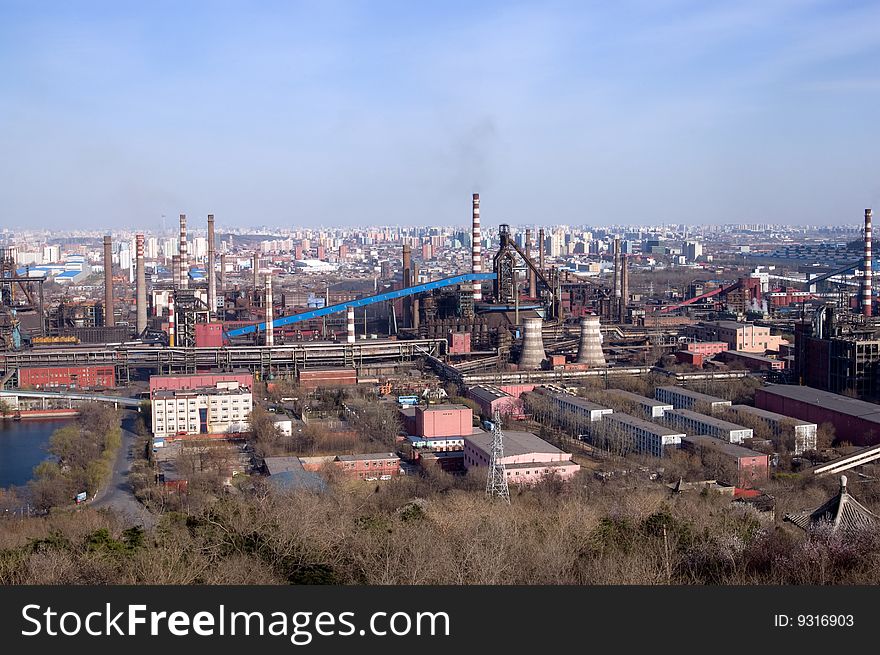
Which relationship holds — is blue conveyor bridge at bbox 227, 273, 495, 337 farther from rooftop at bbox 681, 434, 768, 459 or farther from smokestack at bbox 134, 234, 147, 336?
rooftop at bbox 681, 434, 768, 459

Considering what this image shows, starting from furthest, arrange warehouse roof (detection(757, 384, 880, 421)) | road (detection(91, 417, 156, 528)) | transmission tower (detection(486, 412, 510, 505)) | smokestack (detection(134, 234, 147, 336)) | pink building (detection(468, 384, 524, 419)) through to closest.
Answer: smokestack (detection(134, 234, 147, 336)) → pink building (detection(468, 384, 524, 419)) → warehouse roof (detection(757, 384, 880, 421)) → road (detection(91, 417, 156, 528)) → transmission tower (detection(486, 412, 510, 505))

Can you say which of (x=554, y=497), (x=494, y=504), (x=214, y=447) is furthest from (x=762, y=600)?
(x=214, y=447)

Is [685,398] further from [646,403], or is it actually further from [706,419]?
[706,419]

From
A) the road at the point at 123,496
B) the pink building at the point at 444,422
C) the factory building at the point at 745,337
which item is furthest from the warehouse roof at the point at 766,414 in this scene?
the road at the point at 123,496

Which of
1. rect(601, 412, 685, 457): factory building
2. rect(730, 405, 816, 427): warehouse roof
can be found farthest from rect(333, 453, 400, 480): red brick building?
rect(730, 405, 816, 427): warehouse roof

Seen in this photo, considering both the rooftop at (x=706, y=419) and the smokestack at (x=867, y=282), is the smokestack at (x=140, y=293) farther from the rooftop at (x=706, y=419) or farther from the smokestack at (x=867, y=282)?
the smokestack at (x=867, y=282)

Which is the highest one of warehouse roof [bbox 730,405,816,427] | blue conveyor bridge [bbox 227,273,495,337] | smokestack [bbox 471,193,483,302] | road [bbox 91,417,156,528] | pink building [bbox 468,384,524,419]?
smokestack [bbox 471,193,483,302]
